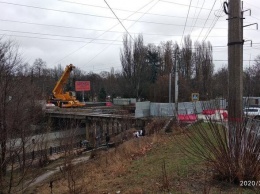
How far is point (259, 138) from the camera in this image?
6316mm

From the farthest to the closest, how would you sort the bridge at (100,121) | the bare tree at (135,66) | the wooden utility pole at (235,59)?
1. the bare tree at (135,66)
2. the bridge at (100,121)
3. the wooden utility pole at (235,59)

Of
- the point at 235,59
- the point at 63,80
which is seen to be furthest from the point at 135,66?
the point at 235,59

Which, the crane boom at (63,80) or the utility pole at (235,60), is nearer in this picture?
the utility pole at (235,60)

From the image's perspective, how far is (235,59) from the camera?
686cm

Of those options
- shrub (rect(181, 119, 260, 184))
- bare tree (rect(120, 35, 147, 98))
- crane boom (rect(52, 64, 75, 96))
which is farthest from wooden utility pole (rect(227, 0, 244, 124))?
bare tree (rect(120, 35, 147, 98))

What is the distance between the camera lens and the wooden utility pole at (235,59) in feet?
22.1

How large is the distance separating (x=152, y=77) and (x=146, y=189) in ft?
244

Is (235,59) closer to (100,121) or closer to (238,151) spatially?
(238,151)

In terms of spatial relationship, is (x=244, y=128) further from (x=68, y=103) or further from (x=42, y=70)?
(x=42, y=70)

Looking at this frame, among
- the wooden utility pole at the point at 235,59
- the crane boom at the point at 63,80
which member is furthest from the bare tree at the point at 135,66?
the wooden utility pole at the point at 235,59

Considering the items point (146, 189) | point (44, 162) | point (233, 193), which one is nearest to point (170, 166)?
point (146, 189)

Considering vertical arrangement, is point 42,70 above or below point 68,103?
above
